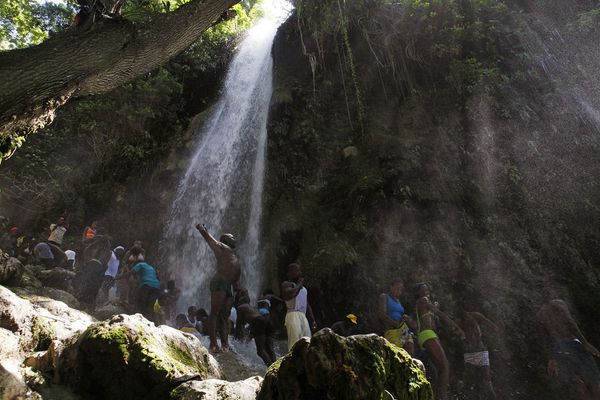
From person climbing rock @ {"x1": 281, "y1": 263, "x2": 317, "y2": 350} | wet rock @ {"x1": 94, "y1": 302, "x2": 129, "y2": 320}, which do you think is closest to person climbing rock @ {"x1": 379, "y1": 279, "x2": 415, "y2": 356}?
person climbing rock @ {"x1": 281, "y1": 263, "x2": 317, "y2": 350}

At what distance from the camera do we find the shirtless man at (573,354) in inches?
208

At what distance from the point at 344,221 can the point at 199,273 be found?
4.37 metres

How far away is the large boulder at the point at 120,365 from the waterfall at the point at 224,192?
302 inches

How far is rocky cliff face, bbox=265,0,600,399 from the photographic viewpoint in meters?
8.70

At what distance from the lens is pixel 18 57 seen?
311 cm

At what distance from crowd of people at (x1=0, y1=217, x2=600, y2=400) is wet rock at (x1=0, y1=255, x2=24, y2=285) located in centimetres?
173

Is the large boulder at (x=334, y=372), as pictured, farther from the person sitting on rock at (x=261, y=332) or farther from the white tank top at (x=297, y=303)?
the person sitting on rock at (x=261, y=332)

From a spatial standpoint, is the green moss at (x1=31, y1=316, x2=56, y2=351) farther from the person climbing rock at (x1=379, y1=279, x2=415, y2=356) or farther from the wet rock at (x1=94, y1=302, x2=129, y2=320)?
the person climbing rock at (x1=379, y1=279, x2=415, y2=356)

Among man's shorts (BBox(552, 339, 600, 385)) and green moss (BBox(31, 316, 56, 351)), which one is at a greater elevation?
green moss (BBox(31, 316, 56, 351))

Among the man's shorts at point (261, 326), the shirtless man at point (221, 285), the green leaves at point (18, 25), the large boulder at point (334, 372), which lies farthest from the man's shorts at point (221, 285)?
the green leaves at point (18, 25)

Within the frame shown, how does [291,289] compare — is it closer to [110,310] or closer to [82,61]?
[82,61]

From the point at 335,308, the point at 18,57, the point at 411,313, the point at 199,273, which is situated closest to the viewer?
the point at 18,57

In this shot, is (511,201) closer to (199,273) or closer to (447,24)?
(447,24)

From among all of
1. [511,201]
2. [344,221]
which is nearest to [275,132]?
[344,221]
